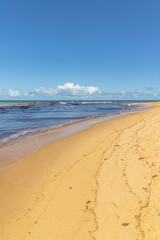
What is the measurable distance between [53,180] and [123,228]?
241cm

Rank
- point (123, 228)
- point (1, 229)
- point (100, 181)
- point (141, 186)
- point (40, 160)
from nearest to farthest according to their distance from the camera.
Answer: point (123, 228), point (1, 229), point (141, 186), point (100, 181), point (40, 160)

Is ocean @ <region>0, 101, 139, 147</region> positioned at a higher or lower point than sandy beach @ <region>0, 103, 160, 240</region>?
lower

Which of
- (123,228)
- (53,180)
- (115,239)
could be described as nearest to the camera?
(115,239)

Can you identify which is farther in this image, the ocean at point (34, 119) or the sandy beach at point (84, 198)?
the ocean at point (34, 119)

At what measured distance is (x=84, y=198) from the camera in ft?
11.9

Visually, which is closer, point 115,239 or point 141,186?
point 115,239

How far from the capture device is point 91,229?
2.76 m

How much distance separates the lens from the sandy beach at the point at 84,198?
9.02ft

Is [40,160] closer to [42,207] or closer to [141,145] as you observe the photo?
[42,207]

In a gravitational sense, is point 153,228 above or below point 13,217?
above

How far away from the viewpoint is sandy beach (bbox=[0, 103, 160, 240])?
2.75 metres

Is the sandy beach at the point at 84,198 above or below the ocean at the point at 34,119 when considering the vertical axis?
above

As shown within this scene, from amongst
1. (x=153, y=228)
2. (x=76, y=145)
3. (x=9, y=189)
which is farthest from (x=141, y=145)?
(x=9, y=189)

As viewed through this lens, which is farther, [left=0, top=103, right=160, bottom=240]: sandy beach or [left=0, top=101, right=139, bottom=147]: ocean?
[left=0, top=101, right=139, bottom=147]: ocean
